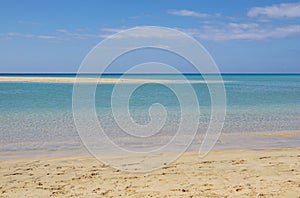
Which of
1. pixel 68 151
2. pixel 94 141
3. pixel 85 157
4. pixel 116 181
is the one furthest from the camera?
pixel 94 141

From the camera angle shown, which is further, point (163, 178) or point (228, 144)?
point (228, 144)

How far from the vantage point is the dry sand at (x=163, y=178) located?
21.8 ft

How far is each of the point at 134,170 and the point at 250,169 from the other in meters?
2.49

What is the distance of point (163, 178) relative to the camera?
7605mm

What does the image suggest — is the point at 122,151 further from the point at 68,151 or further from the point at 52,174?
the point at 52,174

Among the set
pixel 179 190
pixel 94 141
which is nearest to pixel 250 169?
pixel 179 190

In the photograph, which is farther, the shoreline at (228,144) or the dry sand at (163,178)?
the shoreline at (228,144)

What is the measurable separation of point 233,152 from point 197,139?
237 centimetres

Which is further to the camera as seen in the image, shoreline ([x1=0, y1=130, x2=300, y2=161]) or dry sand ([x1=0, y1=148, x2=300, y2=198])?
shoreline ([x1=0, y1=130, x2=300, y2=161])

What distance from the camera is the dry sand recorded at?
6.64 metres

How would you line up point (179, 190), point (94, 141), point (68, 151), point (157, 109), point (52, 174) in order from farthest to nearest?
point (157, 109) < point (94, 141) < point (68, 151) < point (52, 174) < point (179, 190)

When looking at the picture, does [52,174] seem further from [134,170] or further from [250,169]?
[250,169]

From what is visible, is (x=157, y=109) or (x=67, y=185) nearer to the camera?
(x=67, y=185)

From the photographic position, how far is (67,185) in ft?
23.4
